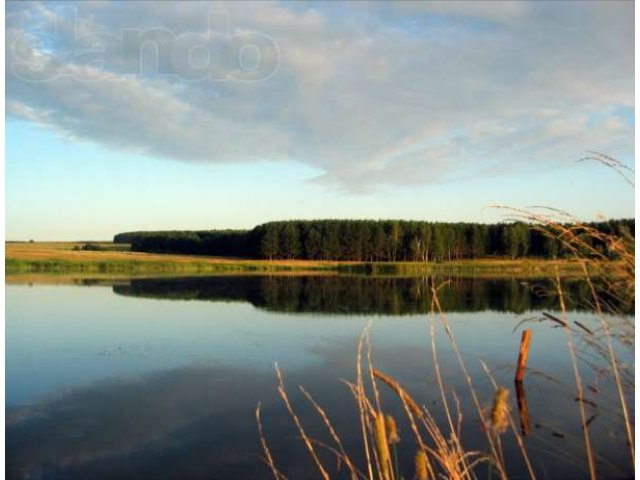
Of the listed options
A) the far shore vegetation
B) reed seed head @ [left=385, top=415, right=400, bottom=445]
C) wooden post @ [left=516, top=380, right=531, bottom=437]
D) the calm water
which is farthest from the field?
reed seed head @ [left=385, top=415, right=400, bottom=445]

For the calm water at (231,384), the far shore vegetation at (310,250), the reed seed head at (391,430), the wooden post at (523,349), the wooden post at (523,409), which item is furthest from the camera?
the far shore vegetation at (310,250)

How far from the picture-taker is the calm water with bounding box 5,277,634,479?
607 cm

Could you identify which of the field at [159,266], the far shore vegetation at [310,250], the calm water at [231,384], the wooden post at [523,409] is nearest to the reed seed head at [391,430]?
the calm water at [231,384]

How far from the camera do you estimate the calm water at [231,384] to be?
6.07 meters

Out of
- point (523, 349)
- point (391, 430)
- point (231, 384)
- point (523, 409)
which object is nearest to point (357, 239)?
point (523, 349)

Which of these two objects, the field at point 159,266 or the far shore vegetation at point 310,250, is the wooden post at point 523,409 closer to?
the field at point 159,266

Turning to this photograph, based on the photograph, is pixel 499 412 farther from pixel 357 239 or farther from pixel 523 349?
pixel 357 239

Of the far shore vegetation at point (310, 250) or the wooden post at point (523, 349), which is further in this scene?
the far shore vegetation at point (310, 250)

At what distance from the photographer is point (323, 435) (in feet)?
22.7

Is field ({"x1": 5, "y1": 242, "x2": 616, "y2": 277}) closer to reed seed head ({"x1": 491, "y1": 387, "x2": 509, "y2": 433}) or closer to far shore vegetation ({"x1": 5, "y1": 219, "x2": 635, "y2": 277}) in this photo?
far shore vegetation ({"x1": 5, "y1": 219, "x2": 635, "y2": 277})

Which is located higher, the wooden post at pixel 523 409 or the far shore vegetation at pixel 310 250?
the far shore vegetation at pixel 310 250

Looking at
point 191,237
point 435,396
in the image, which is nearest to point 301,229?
point 191,237

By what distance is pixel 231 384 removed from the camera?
934 cm

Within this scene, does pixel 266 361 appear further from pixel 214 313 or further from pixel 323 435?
pixel 214 313
